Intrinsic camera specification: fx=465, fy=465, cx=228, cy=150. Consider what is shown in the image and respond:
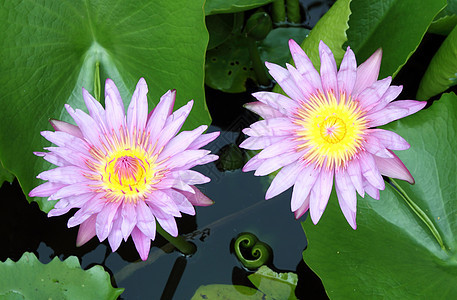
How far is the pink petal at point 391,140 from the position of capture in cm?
117

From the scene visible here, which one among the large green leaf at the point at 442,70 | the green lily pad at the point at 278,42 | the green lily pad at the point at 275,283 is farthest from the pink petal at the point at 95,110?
the large green leaf at the point at 442,70

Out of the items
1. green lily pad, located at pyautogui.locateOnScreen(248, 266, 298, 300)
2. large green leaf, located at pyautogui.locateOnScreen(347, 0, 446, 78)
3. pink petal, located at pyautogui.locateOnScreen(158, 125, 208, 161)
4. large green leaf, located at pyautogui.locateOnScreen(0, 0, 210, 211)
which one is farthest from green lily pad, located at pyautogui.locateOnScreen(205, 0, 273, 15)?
green lily pad, located at pyautogui.locateOnScreen(248, 266, 298, 300)

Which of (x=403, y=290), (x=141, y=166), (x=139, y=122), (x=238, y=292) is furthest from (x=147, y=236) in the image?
(x=403, y=290)

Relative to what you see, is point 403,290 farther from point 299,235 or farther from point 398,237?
point 299,235

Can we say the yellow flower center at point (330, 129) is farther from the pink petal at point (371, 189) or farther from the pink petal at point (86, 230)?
the pink petal at point (86, 230)

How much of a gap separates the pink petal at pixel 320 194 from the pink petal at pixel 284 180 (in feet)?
0.20

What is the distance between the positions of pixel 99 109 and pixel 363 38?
103cm

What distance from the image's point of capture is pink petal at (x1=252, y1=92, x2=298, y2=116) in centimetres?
126

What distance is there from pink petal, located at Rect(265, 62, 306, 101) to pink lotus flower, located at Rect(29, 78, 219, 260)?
0.78 ft

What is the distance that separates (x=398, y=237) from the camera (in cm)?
150

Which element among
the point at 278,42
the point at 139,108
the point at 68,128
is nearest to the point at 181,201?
the point at 139,108

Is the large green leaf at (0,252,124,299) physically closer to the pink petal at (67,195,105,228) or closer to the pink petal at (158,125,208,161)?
the pink petal at (67,195,105,228)

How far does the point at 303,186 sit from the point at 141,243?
47 centimetres

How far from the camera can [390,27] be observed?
1694 mm
